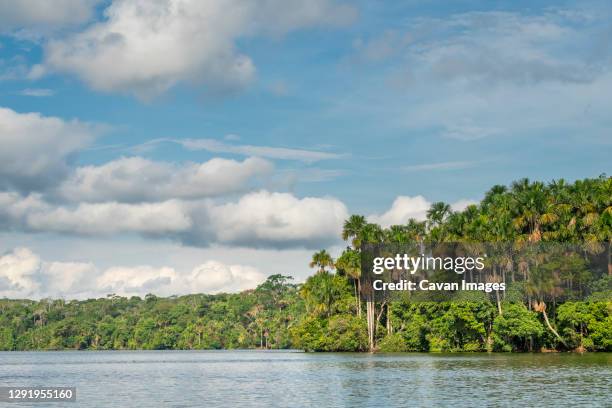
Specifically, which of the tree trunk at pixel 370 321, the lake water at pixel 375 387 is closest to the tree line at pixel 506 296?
the tree trunk at pixel 370 321

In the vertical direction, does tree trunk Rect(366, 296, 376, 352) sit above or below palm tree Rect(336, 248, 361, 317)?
below

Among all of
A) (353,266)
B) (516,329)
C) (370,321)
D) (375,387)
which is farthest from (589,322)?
(375,387)

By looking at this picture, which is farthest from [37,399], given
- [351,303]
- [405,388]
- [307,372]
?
[351,303]

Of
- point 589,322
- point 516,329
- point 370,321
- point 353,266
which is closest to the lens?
point 589,322

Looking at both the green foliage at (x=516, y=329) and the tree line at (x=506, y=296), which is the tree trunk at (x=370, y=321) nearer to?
the tree line at (x=506, y=296)

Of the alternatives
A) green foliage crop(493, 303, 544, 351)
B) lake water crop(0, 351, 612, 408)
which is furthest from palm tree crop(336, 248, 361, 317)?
lake water crop(0, 351, 612, 408)

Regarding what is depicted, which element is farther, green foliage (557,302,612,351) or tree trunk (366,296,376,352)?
tree trunk (366,296,376,352)

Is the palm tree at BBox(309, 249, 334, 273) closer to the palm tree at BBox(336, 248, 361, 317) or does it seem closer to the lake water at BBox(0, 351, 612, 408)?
the palm tree at BBox(336, 248, 361, 317)

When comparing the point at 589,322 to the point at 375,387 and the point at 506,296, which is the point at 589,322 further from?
the point at 375,387

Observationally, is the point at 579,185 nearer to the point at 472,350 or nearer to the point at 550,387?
the point at 472,350

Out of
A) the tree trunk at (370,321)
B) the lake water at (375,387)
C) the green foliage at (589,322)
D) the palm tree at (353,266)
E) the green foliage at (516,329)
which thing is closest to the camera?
the lake water at (375,387)

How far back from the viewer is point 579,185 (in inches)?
3666

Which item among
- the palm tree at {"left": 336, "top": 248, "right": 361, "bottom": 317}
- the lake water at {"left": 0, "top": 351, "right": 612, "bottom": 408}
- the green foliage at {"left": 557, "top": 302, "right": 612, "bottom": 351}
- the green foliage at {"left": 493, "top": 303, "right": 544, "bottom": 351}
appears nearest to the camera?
the lake water at {"left": 0, "top": 351, "right": 612, "bottom": 408}

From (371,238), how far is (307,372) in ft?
158
